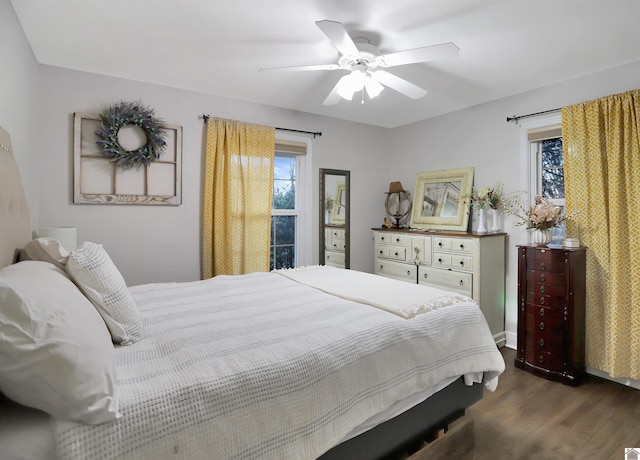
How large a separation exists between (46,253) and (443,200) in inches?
147

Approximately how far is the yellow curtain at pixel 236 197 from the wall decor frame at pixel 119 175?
301 millimetres

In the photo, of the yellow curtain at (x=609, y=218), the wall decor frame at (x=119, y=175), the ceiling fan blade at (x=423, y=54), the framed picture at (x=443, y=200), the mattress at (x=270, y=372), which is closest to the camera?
the mattress at (x=270, y=372)

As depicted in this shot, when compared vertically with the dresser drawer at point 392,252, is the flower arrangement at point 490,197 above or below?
above

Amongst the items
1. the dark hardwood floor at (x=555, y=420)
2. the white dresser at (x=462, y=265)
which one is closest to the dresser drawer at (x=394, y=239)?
the white dresser at (x=462, y=265)

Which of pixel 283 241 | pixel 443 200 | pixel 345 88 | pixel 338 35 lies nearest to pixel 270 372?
pixel 338 35

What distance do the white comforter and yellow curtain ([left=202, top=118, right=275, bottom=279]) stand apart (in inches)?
56.4

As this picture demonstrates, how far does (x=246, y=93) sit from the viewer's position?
342cm

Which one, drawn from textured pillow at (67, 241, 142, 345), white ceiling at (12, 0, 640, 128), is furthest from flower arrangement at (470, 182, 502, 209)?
textured pillow at (67, 241, 142, 345)

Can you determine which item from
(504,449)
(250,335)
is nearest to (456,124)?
(504,449)

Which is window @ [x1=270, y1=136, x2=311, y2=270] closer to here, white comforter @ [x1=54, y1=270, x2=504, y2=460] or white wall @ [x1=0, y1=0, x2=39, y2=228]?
white comforter @ [x1=54, y1=270, x2=504, y2=460]

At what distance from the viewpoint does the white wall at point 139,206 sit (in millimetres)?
2812

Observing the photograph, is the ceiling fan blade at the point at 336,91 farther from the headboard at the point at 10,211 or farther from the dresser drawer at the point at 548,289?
the dresser drawer at the point at 548,289

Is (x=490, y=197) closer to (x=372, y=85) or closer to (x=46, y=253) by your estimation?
(x=372, y=85)

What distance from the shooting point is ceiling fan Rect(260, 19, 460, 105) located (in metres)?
1.93
